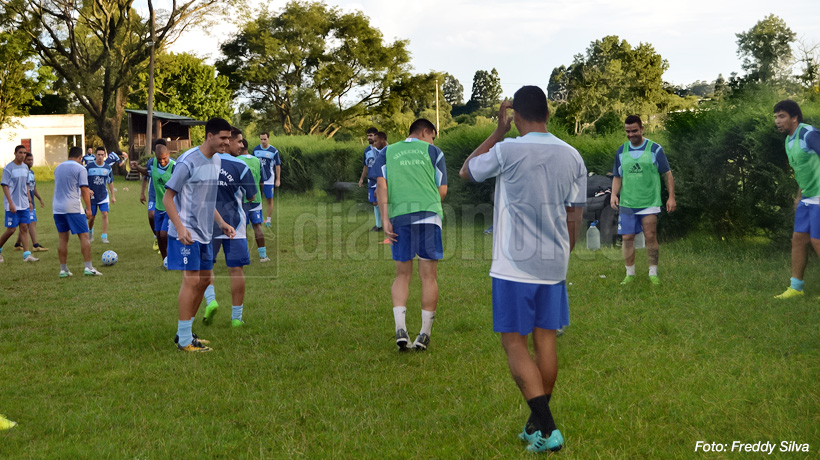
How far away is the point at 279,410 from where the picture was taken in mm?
4812

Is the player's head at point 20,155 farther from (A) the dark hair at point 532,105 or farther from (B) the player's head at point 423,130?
(A) the dark hair at point 532,105

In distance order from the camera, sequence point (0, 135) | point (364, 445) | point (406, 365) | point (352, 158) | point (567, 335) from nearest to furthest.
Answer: point (364, 445)
point (406, 365)
point (567, 335)
point (352, 158)
point (0, 135)

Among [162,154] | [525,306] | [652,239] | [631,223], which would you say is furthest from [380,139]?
[525,306]

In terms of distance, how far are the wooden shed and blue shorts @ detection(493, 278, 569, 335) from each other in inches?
1888

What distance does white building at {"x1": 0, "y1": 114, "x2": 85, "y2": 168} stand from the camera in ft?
172

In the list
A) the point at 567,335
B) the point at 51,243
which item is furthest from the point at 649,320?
the point at 51,243

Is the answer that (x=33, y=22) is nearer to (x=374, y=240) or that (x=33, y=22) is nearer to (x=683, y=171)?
(x=374, y=240)

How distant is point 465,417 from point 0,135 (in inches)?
2254

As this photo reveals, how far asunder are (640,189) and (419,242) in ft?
12.3

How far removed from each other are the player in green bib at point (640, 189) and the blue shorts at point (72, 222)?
823 centimetres

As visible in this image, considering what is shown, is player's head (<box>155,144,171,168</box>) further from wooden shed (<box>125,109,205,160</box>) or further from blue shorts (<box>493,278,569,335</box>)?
wooden shed (<box>125,109,205,160</box>)

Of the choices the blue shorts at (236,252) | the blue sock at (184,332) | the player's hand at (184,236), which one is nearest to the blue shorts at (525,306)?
the player's hand at (184,236)

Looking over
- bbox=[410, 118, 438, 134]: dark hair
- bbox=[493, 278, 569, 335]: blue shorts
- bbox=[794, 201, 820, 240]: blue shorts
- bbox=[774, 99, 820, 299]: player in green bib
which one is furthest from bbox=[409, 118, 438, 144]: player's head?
bbox=[794, 201, 820, 240]: blue shorts

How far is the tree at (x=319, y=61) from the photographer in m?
53.7
